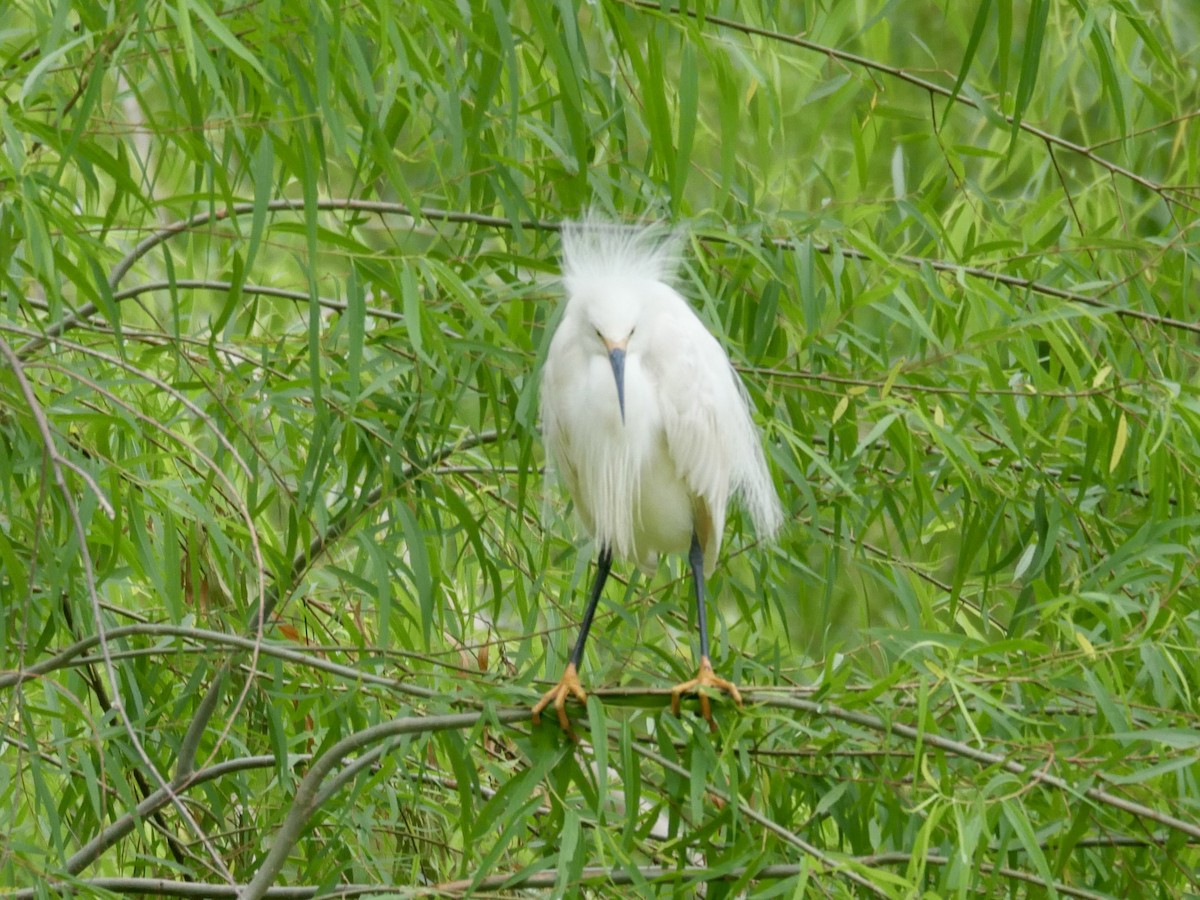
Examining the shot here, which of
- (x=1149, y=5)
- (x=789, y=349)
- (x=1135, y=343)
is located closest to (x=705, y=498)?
(x=789, y=349)

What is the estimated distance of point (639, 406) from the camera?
2199mm

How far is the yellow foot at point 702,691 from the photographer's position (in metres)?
1.83

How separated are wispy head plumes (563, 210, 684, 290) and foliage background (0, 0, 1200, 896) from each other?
5 cm

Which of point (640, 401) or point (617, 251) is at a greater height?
point (617, 251)

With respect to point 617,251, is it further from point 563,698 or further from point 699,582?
point 563,698

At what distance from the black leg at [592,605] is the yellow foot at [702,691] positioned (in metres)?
0.19

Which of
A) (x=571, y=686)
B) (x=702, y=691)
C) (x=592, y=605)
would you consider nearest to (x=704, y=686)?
(x=702, y=691)

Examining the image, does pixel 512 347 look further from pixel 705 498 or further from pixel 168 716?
pixel 168 716

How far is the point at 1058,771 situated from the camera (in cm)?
168

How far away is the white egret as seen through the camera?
217cm

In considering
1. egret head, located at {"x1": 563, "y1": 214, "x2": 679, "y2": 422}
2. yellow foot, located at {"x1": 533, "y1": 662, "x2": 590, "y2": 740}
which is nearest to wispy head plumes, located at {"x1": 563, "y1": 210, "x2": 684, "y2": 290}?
egret head, located at {"x1": 563, "y1": 214, "x2": 679, "y2": 422}

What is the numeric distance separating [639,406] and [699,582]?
278mm

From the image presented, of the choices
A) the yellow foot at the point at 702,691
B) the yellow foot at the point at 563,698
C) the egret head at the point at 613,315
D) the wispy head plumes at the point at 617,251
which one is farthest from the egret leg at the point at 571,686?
the wispy head plumes at the point at 617,251

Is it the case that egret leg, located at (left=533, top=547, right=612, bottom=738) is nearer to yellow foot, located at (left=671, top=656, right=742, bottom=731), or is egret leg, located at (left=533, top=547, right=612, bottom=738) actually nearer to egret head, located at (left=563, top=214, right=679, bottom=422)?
yellow foot, located at (left=671, top=656, right=742, bottom=731)
